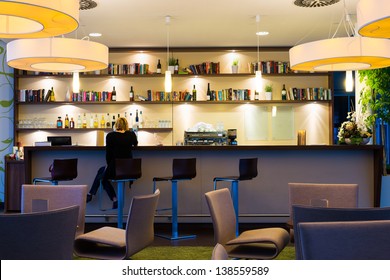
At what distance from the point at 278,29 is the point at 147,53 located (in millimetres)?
2731

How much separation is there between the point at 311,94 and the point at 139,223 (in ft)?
22.7

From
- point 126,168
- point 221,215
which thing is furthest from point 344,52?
point 126,168

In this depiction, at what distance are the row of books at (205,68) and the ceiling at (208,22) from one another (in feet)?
1.20

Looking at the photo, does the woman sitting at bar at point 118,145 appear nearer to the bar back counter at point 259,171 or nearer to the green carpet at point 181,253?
the bar back counter at point 259,171

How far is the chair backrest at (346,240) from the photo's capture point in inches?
89.8

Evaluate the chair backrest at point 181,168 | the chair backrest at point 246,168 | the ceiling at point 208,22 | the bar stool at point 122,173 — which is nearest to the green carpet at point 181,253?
the bar stool at point 122,173

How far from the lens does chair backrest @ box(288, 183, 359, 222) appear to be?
4.27m

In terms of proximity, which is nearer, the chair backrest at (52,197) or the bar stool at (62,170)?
the chair backrest at (52,197)

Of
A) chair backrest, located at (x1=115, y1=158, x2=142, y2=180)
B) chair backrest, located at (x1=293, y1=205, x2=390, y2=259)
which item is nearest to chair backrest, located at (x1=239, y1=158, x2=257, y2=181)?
chair backrest, located at (x1=115, y1=158, x2=142, y2=180)

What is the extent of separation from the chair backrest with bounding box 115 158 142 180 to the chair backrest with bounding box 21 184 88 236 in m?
1.93

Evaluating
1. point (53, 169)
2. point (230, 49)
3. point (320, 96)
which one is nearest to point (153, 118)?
point (230, 49)

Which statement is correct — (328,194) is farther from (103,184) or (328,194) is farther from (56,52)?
(103,184)
